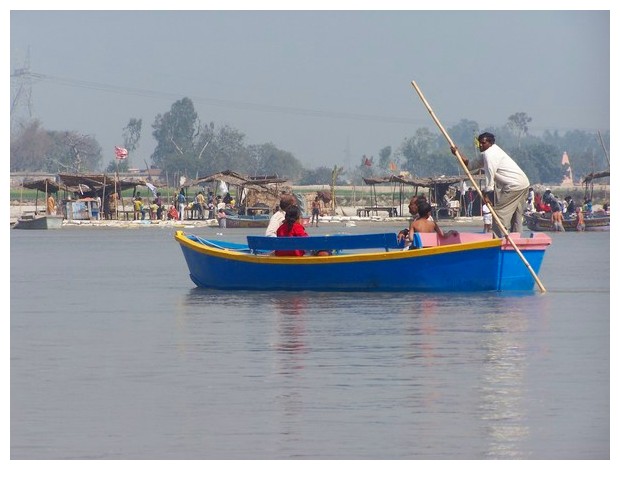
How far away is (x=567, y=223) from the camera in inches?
1788

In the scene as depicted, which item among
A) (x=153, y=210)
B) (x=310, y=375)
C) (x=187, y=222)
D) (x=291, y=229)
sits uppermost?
(x=291, y=229)

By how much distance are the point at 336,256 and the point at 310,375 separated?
6305mm

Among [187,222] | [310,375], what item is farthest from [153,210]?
[310,375]

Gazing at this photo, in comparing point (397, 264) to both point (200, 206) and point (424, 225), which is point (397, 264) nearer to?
point (424, 225)

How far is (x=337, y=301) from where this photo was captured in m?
17.8

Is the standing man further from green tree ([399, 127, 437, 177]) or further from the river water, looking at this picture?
green tree ([399, 127, 437, 177])

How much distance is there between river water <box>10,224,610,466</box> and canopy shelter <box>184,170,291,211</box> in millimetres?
31646

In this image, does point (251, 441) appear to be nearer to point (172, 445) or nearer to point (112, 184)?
point (172, 445)

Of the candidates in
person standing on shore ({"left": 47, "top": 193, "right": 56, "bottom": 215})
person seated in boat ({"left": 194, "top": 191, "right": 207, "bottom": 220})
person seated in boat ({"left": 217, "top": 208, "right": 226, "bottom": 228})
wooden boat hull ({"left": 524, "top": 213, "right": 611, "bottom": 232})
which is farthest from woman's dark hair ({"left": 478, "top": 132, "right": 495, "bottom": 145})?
person seated in boat ({"left": 194, "top": 191, "right": 207, "bottom": 220})

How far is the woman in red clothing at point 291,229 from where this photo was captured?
18172 millimetres

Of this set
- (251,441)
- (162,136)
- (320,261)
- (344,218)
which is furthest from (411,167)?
(251,441)

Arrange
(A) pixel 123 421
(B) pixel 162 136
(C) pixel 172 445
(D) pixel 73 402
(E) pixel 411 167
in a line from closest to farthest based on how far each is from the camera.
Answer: (C) pixel 172 445 → (A) pixel 123 421 → (D) pixel 73 402 → (B) pixel 162 136 → (E) pixel 411 167

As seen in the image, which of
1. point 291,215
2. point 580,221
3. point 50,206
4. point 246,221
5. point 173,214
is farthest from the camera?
point 173,214

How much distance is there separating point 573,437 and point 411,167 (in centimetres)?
13853
